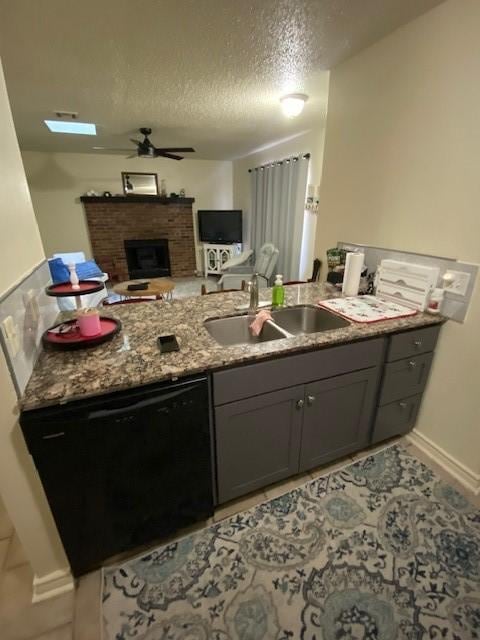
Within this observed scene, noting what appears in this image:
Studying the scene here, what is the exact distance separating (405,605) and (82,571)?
131 centimetres

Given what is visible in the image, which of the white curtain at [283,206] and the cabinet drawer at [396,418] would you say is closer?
the cabinet drawer at [396,418]

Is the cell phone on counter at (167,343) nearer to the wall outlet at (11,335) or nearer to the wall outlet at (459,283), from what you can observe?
the wall outlet at (11,335)

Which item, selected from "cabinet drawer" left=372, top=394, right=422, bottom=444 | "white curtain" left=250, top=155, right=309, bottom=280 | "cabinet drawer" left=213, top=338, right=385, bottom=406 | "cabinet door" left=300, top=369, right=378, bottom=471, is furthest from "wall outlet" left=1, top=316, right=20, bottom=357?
"white curtain" left=250, top=155, right=309, bottom=280

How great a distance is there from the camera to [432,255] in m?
1.62

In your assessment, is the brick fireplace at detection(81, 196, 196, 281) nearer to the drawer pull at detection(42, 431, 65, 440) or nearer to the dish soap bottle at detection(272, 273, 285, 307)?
the dish soap bottle at detection(272, 273, 285, 307)

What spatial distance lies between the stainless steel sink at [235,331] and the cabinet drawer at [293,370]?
0.29 meters

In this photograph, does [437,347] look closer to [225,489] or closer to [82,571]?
[225,489]

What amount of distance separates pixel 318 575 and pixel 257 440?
0.58 meters

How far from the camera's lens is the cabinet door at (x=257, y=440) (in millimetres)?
1266

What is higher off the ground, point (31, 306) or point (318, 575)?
point (31, 306)

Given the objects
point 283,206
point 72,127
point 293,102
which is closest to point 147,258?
point 72,127

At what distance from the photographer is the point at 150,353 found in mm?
1180

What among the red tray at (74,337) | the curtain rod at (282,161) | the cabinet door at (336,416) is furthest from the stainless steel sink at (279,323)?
the curtain rod at (282,161)

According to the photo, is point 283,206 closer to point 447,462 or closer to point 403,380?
point 403,380
